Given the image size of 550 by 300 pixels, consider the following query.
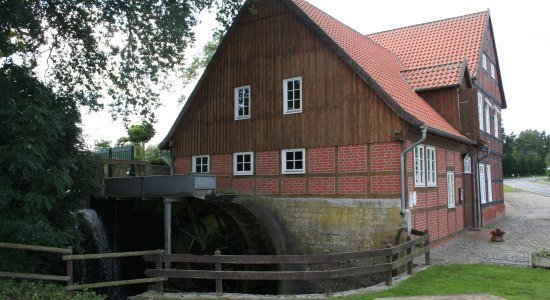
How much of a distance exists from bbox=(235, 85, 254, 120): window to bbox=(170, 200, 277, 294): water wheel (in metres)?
3.16

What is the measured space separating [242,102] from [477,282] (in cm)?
908

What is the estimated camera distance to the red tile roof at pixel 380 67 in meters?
12.9

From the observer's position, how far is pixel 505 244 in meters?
14.1

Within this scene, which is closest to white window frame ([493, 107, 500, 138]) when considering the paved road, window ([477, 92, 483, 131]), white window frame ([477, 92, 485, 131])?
white window frame ([477, 92, 485, 131])

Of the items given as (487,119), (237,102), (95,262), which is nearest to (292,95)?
(237,102)

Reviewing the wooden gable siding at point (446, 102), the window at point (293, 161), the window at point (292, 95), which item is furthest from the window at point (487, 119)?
the window at point (293, 161)

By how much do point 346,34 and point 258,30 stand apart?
327 cm

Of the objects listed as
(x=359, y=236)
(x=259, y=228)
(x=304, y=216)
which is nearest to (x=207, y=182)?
(x=259, y=228)

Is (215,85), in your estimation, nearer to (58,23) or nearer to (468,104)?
(58,23)

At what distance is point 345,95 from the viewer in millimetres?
12820

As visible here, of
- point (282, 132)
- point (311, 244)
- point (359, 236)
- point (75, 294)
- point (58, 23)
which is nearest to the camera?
point (75, 294)

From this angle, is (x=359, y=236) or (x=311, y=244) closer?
(x=359, y=236)

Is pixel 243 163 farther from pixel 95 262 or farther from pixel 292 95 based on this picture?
pixel 95 262

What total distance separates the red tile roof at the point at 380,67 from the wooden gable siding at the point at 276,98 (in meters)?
0.55
